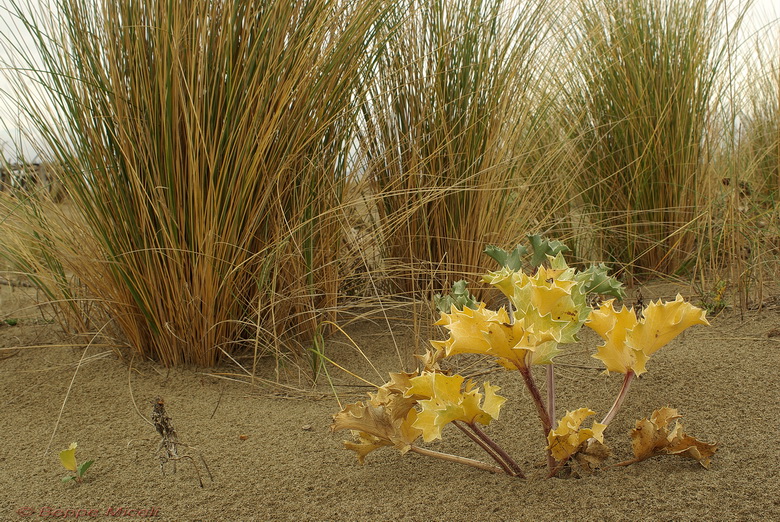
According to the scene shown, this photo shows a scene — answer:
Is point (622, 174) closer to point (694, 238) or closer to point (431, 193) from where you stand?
point (694, 238)

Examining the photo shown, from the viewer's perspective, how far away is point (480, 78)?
2.36 meters

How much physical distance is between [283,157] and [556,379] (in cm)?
89

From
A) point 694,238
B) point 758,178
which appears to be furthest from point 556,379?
point 758,178

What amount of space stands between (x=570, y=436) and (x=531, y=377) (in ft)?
0.34

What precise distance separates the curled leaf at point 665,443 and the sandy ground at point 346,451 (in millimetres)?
22

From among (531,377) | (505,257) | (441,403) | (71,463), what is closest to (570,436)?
(531,377)

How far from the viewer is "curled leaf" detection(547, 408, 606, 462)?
109 cm

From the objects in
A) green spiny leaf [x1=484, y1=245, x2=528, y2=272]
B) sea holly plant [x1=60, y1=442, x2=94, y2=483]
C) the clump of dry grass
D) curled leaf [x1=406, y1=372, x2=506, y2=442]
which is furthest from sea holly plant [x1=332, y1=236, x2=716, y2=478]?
the clump of dry grass

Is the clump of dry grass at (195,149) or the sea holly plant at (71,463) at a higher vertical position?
the clump of dry grass at (195,149)

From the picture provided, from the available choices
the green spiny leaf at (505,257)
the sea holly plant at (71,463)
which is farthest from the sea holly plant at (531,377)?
the sea holly plant at (71,463)

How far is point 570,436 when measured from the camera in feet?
3.59

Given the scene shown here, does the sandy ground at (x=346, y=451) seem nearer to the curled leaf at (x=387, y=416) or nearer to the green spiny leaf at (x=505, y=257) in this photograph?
the curled leaf at (x=387, y=416)

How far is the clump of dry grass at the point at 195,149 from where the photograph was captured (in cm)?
182

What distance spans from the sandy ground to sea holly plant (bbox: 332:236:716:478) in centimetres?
5
